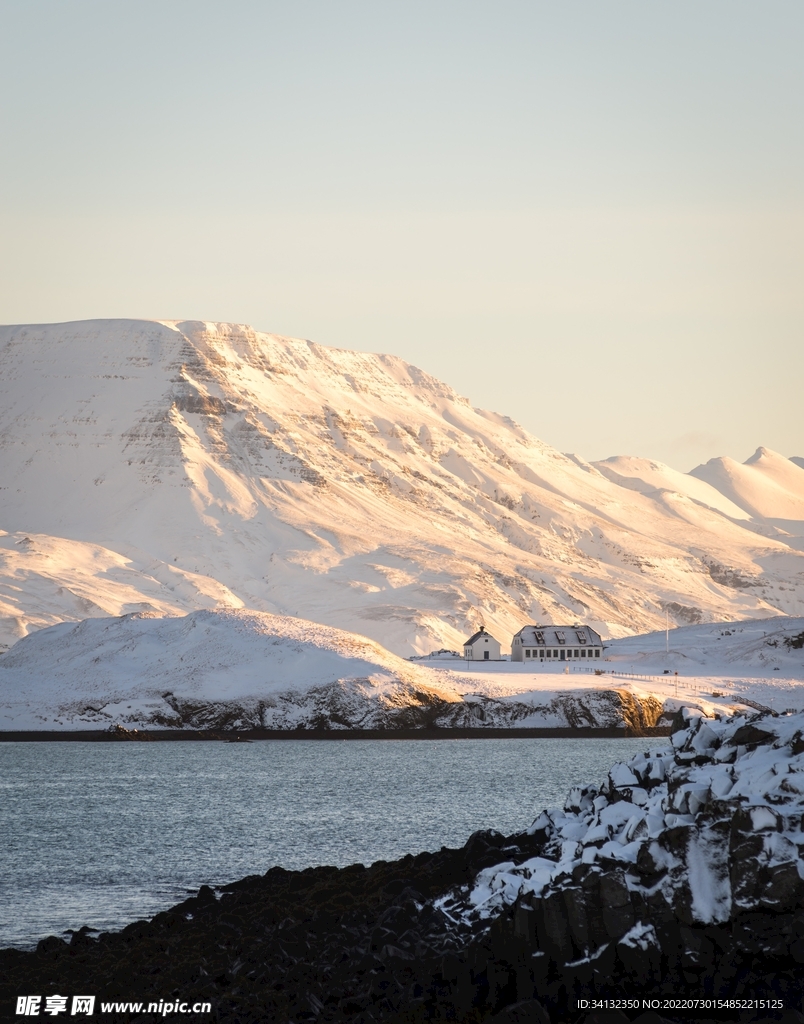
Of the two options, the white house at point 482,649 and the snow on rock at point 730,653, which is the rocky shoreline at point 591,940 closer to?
the snow on rock at point 730,653

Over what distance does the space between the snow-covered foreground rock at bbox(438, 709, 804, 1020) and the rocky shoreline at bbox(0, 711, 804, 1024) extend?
29 mm

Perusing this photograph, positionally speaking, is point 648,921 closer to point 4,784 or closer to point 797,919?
point 797,919

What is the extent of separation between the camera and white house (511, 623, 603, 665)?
178 m

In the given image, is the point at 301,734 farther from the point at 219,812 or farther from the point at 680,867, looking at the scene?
the point at 680,867

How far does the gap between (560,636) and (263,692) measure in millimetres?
54664

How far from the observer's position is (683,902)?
1059 inches

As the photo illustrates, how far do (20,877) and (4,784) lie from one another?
3763 centimetres

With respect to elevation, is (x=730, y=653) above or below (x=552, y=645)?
below

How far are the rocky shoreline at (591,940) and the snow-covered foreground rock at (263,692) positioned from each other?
334 ft

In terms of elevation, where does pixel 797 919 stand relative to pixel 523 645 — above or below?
below

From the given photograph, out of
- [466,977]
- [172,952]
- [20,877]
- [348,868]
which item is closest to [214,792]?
[20,877]

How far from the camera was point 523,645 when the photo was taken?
591ft

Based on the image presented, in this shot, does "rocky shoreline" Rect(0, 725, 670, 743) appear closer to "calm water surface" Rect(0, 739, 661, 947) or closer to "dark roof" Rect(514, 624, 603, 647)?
"calm water surface" Rect(0, 739, 661, 947)

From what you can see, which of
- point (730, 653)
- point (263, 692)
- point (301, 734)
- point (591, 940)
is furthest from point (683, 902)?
point (730, 653)
